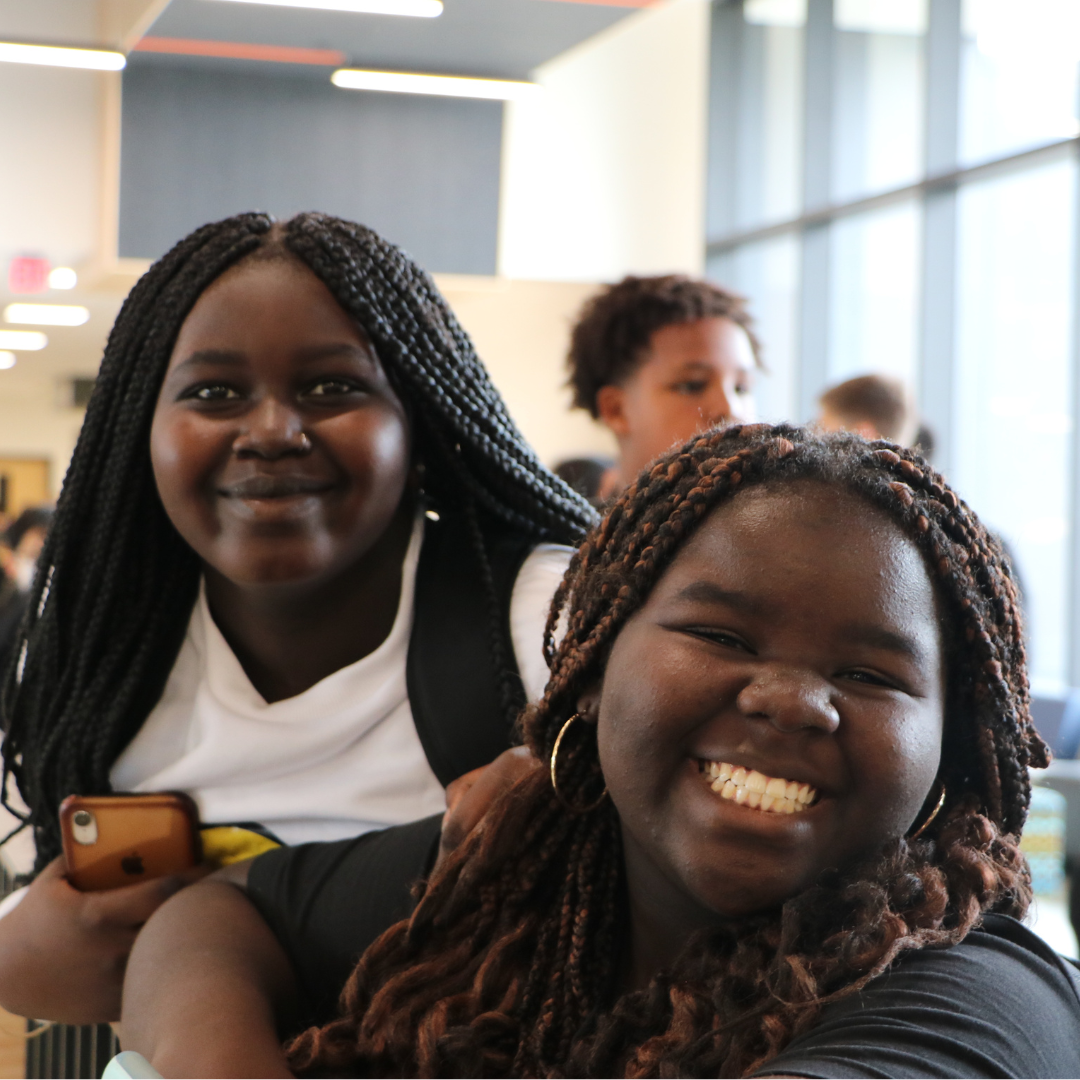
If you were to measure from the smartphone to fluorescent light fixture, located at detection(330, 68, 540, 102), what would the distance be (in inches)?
217

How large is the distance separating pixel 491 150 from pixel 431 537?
6.63 meters

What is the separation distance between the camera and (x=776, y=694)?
90 centimetres

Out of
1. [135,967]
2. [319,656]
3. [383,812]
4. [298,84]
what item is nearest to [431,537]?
[319,656]

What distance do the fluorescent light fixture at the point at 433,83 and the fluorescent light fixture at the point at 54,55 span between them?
1328 mm

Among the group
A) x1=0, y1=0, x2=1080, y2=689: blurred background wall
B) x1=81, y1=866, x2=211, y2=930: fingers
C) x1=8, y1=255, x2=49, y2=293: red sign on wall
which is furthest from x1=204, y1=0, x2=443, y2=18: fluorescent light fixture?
x1=81, y1=866, x2=211, y2=930: fingers

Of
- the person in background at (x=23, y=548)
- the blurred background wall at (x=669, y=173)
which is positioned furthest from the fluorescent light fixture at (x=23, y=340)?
the person in background at (x=23, y=548)

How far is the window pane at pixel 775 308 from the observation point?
27.6ft

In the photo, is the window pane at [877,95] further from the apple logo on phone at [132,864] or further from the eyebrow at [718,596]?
the eyebrow at [718,596]

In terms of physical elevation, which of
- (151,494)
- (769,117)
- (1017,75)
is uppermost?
(769,117)

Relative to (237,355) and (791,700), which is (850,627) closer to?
(791,700)

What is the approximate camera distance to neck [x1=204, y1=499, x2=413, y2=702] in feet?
5.31

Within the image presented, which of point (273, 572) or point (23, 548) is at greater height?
point (273, 572)

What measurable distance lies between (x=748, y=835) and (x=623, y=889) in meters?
0.22

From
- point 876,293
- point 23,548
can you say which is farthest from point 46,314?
point 876,293
